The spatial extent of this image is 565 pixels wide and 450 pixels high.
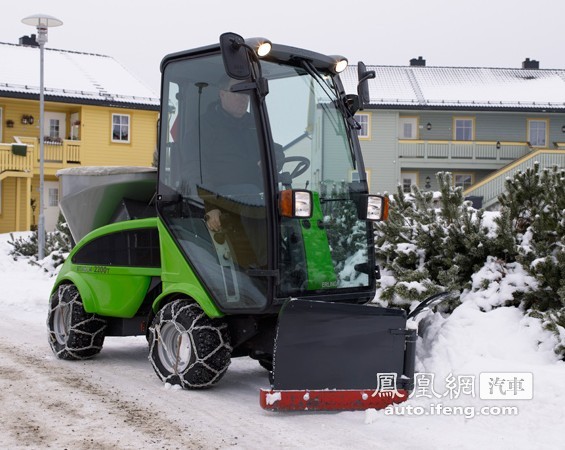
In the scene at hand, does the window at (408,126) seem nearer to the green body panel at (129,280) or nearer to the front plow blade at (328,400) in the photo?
the green body panel at (129,280)

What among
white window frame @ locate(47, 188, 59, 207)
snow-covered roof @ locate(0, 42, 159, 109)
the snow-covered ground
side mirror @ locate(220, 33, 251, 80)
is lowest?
the snow-covered ground

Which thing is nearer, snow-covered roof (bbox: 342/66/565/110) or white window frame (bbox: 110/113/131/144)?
white window frame (bbox: 110/113/131/144)

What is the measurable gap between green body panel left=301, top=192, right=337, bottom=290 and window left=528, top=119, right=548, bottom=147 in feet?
112

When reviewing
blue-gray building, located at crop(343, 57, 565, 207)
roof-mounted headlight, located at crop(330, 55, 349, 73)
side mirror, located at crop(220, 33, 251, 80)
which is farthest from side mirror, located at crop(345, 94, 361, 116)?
blue-gray building, located at crop(343, 57, 565, 207)

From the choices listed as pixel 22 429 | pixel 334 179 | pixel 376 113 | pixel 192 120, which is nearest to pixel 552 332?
pixel 334 179

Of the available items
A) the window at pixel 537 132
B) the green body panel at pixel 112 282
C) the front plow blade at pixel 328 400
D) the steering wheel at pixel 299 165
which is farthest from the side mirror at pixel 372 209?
the window at pixel 537 132

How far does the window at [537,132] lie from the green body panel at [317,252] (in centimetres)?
3425

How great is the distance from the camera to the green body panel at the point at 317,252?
5.89m

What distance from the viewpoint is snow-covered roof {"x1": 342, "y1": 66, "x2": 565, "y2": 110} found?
37.3 metres

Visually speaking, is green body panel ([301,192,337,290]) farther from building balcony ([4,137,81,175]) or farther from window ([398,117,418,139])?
window ([398,117,418,139])

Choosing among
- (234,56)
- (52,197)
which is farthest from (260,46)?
(52,197)

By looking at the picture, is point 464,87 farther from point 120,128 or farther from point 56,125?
point 56,125

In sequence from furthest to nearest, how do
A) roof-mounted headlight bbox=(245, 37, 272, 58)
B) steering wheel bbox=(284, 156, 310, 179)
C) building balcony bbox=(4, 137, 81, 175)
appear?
building balcony bbox=(4, 137, 81, 175) → steering wheel bbox=(284, 156, 310, 179) → roof-mounted headlight bbox=(245, 37, 272, 58)

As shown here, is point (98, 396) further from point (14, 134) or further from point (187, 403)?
point (14, 134)
